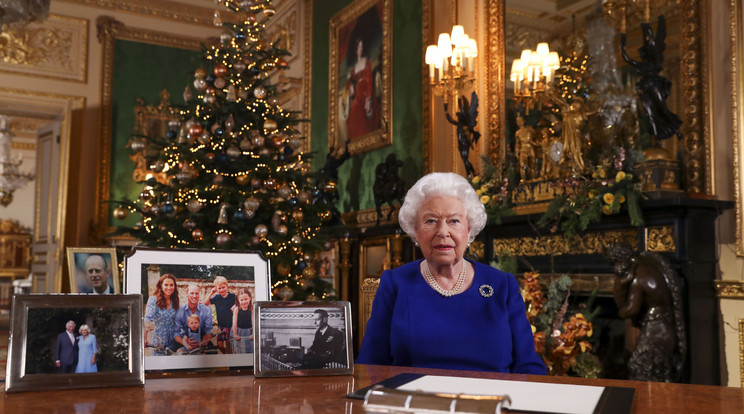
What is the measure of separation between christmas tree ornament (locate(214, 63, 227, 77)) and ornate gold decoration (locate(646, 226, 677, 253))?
3.48 m

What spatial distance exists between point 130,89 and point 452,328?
9.77m

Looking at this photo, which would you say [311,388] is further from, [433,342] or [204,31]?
[204,31]

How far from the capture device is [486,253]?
18.5ft

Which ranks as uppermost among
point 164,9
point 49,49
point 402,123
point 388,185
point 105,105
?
point 164,9


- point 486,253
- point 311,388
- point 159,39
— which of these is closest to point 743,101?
point 486,253

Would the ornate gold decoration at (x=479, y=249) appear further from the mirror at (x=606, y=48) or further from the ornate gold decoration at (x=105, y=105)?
the ornate gold decoration at (x=105, y=105)

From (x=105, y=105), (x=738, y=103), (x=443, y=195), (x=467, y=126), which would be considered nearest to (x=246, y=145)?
(x=467, y=126)

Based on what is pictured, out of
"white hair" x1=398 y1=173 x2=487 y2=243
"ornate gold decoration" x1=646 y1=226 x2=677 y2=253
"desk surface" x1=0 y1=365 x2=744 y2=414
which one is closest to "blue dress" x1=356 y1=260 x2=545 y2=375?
"white hair" x1=398 y1=173 x2=487 y2=243

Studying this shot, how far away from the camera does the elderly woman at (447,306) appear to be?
1872 mm

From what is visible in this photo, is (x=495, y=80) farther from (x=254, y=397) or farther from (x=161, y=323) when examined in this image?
(x=254, y=397)

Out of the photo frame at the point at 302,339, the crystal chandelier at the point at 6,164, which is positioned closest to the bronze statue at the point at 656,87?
the photo frame at the point at 302,339

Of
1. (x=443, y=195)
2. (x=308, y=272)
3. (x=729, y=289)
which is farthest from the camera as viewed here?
(x=308, y=272)

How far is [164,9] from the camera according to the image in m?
10.8

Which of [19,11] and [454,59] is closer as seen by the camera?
[19,11]
